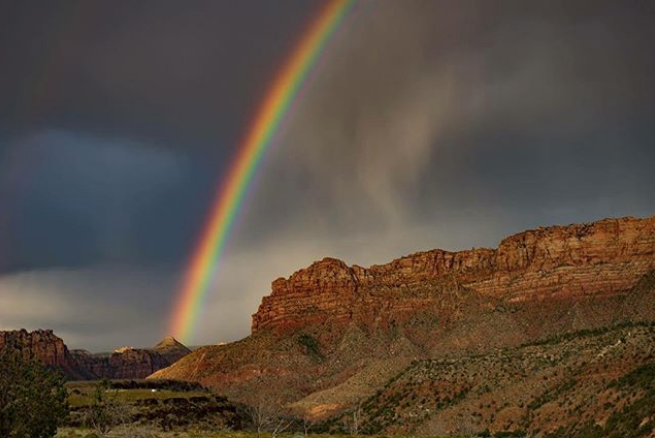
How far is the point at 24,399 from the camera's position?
134 feet

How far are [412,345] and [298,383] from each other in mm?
31860

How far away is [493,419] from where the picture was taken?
104 meters

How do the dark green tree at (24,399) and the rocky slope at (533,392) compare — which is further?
the rocky slope at (533,392)

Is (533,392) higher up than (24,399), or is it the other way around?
(24,399)

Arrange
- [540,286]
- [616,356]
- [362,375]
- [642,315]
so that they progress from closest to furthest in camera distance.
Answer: [616,356] < [642,315] < [362,375] < [540,286]

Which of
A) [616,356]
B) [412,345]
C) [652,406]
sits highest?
[412,345]

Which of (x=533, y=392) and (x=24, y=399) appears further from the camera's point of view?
(x=533, y=392)

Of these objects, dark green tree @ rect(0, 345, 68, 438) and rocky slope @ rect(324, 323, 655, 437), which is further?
rocky slope @ rect(324, 323, 655, 437)

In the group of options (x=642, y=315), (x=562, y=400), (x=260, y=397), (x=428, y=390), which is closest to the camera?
(x=562, y=400)

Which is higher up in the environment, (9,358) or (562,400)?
(9,358)

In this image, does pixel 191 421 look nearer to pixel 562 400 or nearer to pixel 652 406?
pixel 562 400

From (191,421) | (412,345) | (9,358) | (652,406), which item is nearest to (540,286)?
(412,345)

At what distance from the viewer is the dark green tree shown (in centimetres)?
4028

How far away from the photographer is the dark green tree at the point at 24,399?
132ft
